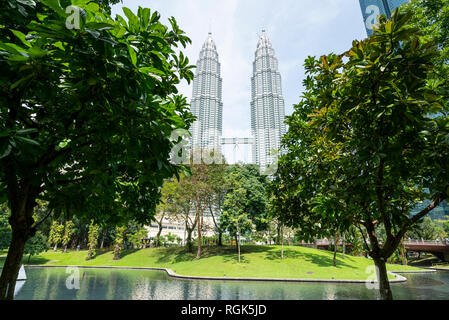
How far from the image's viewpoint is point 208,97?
242 feet

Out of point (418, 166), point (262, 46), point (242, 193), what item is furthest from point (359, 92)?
point (262, 46)

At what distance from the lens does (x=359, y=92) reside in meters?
3.42

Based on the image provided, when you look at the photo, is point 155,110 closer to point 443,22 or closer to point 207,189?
point 443,22

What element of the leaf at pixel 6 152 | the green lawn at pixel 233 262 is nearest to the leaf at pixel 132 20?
the leaf at pixel 6 152

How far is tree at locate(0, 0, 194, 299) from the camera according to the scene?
5.70ft

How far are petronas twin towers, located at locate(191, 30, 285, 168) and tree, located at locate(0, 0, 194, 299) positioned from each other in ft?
176

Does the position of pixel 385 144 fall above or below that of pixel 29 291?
above

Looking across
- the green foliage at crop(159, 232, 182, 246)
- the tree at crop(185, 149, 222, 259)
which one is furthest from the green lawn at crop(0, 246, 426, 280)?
the green foliage at crop(159, 232, 182, 246)

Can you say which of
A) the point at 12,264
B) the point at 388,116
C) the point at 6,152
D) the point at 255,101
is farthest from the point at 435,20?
the point at 255,101

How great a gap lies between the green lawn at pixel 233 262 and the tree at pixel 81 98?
760 inches

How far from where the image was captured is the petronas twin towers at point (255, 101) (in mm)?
63781

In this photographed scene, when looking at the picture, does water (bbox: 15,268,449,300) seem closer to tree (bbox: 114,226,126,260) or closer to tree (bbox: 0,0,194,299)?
tree (bbox: 114,226,126,260)
